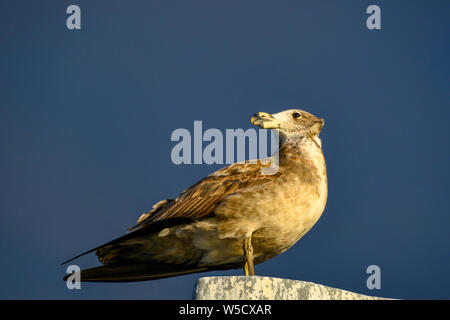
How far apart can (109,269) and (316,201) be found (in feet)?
10.6

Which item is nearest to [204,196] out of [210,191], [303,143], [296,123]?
[210,191]

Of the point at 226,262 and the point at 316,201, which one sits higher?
the point at 316,201

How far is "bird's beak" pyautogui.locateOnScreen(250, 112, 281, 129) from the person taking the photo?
10.5m

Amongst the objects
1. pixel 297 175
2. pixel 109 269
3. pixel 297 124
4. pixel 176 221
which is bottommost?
pixel 109 269

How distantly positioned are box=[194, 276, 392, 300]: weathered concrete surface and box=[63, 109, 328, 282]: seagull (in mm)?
2005

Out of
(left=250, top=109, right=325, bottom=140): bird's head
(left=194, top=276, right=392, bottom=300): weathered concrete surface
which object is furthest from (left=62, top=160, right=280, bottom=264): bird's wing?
(left=194, top=276, right=392, bottom=300): weathered concrete surface

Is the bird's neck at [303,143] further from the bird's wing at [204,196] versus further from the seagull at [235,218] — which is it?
the bird's wing at [204,196]

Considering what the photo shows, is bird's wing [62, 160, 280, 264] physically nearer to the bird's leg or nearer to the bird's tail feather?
the bird's tail feather

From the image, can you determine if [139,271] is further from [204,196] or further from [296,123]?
[296,123]
